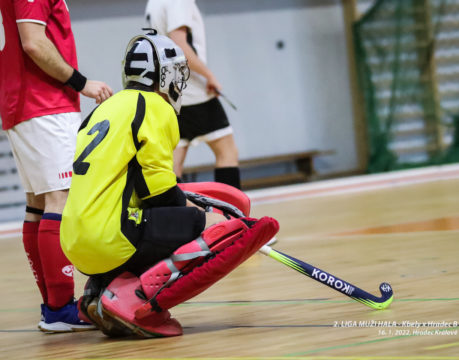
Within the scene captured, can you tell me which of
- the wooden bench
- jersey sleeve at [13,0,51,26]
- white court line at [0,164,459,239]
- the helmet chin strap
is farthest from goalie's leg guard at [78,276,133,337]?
the wooden bench

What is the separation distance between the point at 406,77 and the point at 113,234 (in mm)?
7635

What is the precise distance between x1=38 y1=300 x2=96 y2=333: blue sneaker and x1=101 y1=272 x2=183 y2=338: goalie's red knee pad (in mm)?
355

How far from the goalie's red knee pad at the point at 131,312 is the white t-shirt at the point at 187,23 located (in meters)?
2.23

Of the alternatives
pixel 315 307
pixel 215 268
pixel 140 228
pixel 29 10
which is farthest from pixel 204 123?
pixel 215 268

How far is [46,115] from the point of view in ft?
8.87

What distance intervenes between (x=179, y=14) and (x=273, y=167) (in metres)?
5.43

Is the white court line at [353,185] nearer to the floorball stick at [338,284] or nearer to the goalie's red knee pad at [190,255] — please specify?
the floorball stick at [338,284]

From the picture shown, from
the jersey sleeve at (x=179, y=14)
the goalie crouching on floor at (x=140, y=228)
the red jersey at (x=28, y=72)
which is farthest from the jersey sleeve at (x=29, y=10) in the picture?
the jersey sleeve at (x=179, y=14)

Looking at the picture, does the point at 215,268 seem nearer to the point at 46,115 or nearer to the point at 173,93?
the point at 173,93

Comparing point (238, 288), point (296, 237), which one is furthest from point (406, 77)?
point (238, 288)

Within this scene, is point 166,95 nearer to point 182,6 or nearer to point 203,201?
point 203,201

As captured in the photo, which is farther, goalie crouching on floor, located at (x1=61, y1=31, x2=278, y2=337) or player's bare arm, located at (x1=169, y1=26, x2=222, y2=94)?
player's bare arm, located at (x1=169, y1=26, x2=222, y2=94)

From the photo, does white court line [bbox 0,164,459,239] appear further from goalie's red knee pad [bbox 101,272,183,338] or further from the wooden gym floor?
goalie's red knee pad [bbox 101,272,183,338]

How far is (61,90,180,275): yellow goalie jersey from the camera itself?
224cm
